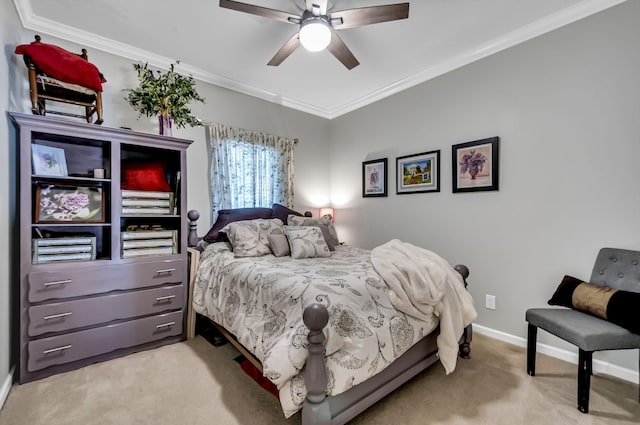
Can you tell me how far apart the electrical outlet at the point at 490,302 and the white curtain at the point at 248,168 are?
2523mm

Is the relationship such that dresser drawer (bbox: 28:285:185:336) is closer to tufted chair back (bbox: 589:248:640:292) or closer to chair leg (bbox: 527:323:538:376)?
chair leg (bbox: 527:323:538:376)

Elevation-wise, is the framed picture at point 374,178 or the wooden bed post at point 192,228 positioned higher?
the framed picture at point 374,178

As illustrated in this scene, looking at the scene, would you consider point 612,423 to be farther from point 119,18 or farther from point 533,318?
point 119,18

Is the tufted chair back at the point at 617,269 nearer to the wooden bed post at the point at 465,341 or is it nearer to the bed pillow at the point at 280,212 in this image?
the wooden bed post at the point at 465,341

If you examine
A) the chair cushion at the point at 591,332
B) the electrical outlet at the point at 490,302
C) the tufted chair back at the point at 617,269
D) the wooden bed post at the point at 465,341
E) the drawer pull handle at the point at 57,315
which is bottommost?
the wooden bed post at the point at 465,341

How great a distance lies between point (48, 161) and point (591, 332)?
12.2 ft

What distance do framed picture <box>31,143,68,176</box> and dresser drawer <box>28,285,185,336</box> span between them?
0.95 m

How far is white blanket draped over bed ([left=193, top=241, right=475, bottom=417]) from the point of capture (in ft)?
4.19

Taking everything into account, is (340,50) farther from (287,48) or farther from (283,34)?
(283,34)

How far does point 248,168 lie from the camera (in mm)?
3479

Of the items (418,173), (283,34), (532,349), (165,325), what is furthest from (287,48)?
(532,349)

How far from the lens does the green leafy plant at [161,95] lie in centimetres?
245

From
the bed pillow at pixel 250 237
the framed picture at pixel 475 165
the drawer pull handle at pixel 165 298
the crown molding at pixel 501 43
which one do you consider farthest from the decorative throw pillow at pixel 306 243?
the crown molding at pixel 501 43

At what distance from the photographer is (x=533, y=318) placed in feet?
6.16
